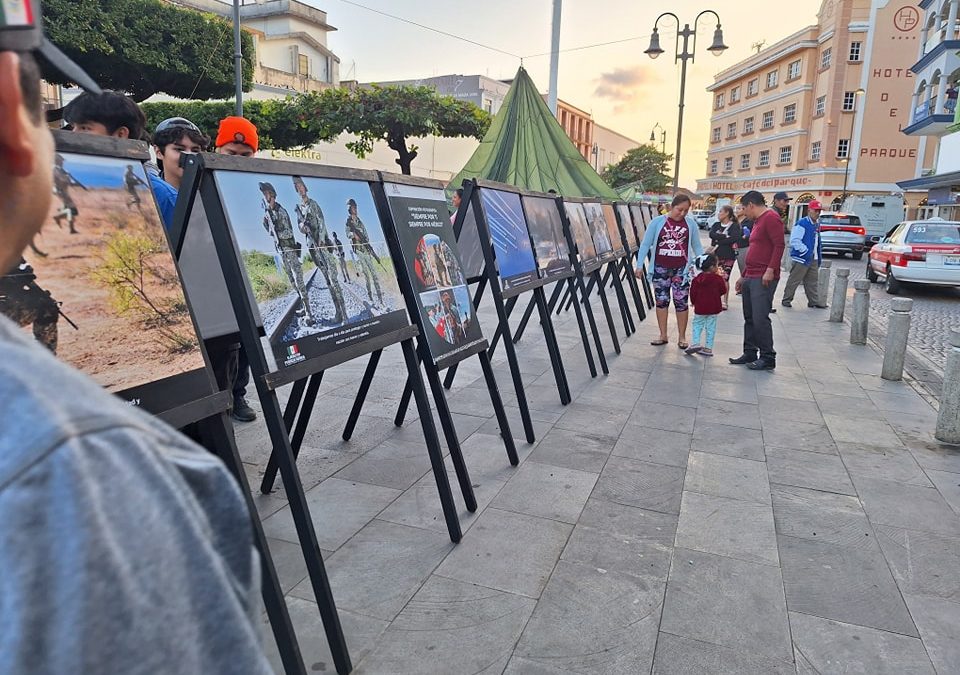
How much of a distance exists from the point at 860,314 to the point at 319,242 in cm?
818

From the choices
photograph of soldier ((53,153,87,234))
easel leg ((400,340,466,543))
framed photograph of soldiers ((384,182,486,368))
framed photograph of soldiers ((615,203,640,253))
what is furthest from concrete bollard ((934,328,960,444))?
framed photograph of soldiers ((615,203,640,253))

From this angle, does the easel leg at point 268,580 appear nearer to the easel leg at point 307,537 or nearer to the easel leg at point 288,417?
the easel leg at point 307,537

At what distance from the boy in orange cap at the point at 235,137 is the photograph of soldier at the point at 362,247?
1.77 metres

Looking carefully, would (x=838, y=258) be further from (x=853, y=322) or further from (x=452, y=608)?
(x=452, y=608)

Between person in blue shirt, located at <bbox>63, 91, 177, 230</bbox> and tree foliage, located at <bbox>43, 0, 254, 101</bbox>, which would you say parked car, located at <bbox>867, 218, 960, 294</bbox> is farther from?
tree foliage, located at <bbox>43, 0, 254, 101</bbox>

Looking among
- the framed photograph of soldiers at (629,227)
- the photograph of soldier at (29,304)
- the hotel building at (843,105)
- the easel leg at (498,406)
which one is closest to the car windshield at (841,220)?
the framed photograph of soldiers at (629,227)

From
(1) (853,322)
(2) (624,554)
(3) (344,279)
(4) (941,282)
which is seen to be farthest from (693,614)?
(4) (941,282)

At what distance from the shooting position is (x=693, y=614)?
9.18 feet

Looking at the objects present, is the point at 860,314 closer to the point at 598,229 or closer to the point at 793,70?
the point at 598,229

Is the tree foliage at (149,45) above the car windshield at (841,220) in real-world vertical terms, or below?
above

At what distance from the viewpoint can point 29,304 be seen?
1.74 metres

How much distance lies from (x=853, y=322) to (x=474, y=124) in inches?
734

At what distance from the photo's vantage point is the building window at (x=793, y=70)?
5225 centimetres

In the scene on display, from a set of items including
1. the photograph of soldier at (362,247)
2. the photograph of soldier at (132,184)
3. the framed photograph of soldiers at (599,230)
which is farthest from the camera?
the framed photograph of soldiers at (599,230)
